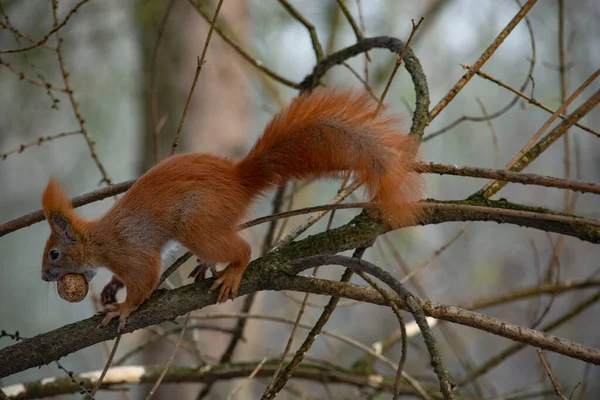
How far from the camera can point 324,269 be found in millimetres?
5387

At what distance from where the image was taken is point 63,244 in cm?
148

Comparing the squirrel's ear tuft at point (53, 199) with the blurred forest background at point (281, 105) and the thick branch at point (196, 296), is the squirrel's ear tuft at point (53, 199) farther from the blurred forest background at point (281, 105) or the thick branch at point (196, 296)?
the blurred forest background at point (281, 105)

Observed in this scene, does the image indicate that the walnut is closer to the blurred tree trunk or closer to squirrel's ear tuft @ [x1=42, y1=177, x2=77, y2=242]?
squirrel's ear tuft @ [x1=42, y1=177, x2=77, y2=242]

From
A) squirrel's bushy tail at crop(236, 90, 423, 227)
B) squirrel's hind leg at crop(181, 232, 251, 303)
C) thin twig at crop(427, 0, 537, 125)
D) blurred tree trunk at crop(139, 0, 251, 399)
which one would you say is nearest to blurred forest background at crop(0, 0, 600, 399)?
blurred tree trunk at crop(139, 0, 251, 399)

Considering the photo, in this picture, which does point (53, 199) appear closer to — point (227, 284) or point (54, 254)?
point (54, 254)

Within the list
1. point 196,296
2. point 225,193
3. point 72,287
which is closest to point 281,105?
point 225,193

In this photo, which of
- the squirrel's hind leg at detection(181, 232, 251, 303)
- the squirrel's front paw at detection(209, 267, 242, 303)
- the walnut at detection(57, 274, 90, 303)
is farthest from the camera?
the walnut at detection(57, 274, 90, 303)

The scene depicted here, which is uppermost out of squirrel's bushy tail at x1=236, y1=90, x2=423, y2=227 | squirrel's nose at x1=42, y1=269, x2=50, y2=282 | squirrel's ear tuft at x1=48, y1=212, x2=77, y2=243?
squirrel's bushy tail at x1=236, y1=90, x2=423, y2=227

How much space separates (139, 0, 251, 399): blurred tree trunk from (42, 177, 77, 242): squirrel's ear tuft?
6.02 feet

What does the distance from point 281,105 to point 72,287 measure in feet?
3.90

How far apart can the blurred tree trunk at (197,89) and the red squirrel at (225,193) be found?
1.85m

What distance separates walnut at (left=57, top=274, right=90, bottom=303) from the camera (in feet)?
4.70

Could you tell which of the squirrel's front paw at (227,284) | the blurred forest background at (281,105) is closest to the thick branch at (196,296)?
the squirrel's front paw at (227,284)

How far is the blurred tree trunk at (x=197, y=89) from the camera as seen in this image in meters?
3.35
